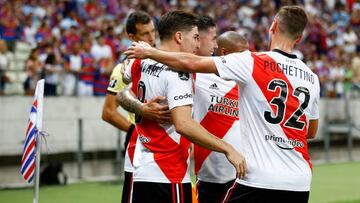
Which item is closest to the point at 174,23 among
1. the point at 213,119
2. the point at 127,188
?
the point at 213,119

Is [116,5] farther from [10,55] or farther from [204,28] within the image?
[204,28]

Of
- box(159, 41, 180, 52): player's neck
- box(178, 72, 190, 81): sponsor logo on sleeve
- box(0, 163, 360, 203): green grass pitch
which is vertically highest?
box(159, 41, 180, 52): player's neck

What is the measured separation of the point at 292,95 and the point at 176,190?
1.11 m

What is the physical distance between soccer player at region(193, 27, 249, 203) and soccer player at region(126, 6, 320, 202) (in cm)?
122

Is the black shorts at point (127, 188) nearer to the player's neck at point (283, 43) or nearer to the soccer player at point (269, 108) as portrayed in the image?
the soccer player at point (269, 108)

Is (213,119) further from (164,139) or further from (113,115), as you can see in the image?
(113,115)

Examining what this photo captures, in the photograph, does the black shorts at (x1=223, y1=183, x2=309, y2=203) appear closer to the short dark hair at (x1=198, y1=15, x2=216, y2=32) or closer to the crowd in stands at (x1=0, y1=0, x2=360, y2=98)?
the short dark hair at (x1=198, y1=15, x2=216, y2=32)

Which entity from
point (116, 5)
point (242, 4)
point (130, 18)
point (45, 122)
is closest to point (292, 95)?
point (130, 18)

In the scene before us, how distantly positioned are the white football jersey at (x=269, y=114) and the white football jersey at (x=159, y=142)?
1.40 feet

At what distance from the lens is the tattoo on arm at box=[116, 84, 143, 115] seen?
18.9 feet

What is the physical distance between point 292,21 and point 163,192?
5.19 ft

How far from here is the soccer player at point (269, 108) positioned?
5.45 metres

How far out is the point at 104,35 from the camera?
750 inches

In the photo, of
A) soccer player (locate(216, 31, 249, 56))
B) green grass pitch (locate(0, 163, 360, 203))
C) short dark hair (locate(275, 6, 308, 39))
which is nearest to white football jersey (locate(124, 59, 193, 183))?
short dark hair (locate(275, 6, 308, 39))
